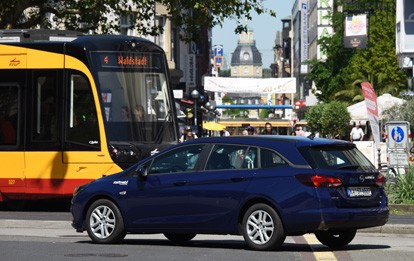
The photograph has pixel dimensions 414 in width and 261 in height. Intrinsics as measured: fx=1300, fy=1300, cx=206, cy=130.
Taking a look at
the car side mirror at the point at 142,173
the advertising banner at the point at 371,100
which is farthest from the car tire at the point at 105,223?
the advertising banner at the point at 371,100

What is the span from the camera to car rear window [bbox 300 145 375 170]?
1557 cm

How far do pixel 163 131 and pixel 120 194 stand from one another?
32.7ft

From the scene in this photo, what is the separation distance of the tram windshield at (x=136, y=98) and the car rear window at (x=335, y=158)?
992cm

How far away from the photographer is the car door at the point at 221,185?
15.8 m

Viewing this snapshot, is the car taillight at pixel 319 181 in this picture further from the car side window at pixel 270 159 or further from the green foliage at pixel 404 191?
the green foliage at pixel 404 191

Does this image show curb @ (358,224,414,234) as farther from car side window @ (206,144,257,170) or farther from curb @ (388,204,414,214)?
curb @ (388,204,414,214)

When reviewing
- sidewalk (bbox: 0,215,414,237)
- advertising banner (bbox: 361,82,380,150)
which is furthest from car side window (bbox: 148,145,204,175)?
advertising banner (bbox: 361,82,380,150)

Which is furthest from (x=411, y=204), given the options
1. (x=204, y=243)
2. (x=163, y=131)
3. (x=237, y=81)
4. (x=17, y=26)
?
(x=237, y=81)

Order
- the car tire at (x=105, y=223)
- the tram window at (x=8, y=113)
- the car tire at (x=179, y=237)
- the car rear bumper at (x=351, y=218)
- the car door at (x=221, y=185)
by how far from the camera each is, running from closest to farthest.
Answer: the car rear bumper at (x=351, y=218) < the car door at (x=221, y=185) < the car tire at (x=105, y=223) < the car tire at (x=179, y=237) < the tram window at (x=8, y=113)

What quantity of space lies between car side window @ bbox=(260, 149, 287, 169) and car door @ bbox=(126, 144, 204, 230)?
0.91m

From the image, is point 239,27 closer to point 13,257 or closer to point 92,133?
point 92,133

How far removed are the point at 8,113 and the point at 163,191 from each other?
10.1m

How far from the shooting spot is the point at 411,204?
25609 millimetres

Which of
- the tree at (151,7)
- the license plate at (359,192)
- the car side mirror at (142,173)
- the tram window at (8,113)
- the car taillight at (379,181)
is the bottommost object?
the license plate at (359,192)
